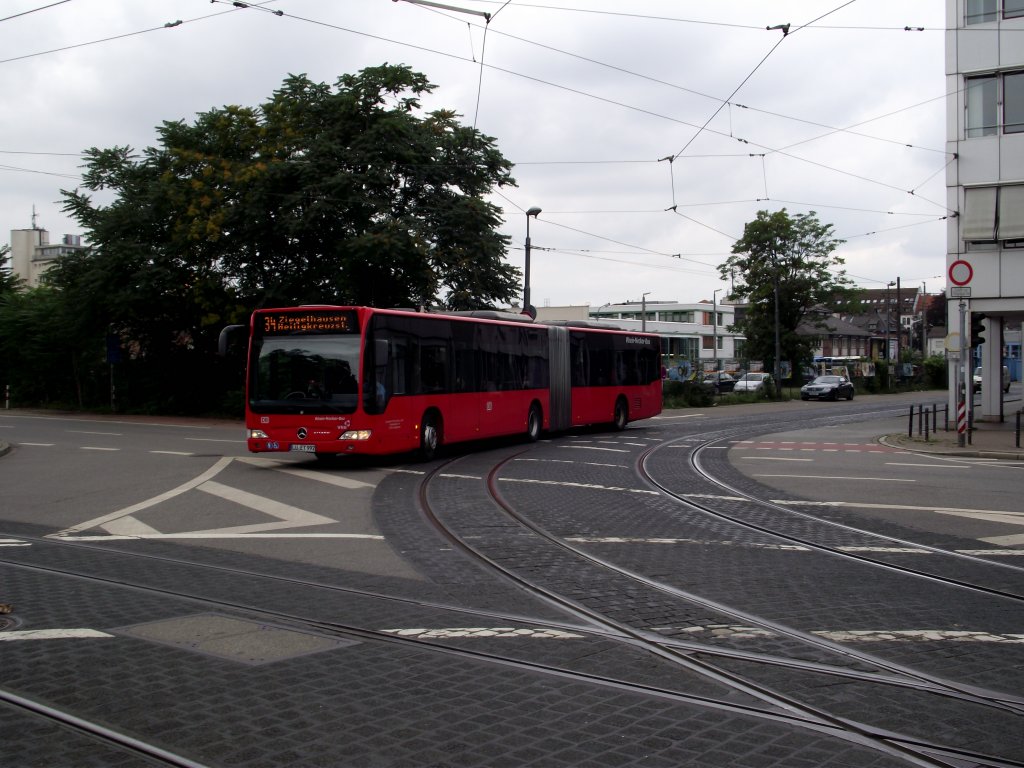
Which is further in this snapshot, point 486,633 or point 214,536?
point 214,536

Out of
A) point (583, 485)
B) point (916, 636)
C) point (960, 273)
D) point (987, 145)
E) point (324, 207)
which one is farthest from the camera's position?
point (324, 207)

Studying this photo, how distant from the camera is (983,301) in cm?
3014

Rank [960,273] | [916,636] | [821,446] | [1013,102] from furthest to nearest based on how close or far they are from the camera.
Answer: [1013,102]
[821,446]
[960,273]
[916,636]

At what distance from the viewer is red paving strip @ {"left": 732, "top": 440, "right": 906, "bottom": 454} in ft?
76.4

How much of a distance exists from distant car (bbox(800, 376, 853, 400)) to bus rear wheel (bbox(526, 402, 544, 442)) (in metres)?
35.1

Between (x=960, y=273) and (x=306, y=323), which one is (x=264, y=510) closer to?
(x=306, y=323)

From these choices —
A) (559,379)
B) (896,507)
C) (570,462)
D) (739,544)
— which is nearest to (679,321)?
(559,379)

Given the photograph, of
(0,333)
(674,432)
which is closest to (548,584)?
(674,432)

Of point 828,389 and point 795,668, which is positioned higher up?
point 828,389

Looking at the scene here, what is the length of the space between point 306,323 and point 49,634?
39.9 feet

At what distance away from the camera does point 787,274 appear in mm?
65938

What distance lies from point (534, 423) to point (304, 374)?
27.7 feet

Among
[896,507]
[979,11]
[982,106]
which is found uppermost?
[979,11]

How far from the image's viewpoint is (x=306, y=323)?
60.1ft
